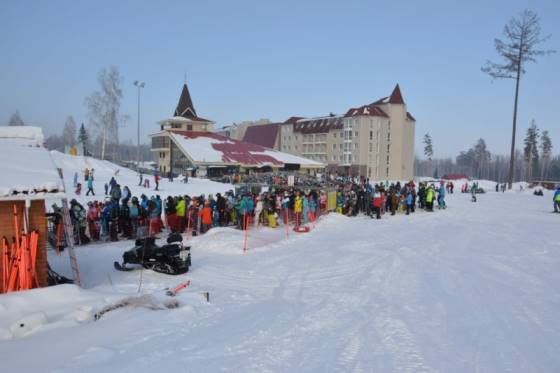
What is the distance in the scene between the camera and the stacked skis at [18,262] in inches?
300

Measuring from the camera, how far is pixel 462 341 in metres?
6.36

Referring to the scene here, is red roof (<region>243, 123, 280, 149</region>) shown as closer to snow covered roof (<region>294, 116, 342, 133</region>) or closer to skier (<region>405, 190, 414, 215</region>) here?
snow covered roof (<region>294, 116, 342, 133</region>)

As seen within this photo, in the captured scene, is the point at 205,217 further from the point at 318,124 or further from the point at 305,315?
the point at 318,124

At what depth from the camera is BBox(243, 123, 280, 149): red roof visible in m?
87.8

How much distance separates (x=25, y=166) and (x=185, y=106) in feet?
187

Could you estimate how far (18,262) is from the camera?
768cm

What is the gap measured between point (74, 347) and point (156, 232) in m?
9.49

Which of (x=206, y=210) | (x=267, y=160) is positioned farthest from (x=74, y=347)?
(x=267, y=160)

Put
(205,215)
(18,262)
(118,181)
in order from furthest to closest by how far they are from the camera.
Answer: (118,181) < (205,215) < (18,262)

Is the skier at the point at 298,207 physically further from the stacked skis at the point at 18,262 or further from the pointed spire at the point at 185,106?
the pointed spire at the point at 185,106

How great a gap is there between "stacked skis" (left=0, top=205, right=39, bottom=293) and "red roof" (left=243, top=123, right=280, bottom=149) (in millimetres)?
79546

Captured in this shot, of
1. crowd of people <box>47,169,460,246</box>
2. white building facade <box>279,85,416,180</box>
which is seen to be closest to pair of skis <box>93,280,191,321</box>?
crowd of people <box>47,169,460,246</box>

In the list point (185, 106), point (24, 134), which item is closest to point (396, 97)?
point (185, 106)

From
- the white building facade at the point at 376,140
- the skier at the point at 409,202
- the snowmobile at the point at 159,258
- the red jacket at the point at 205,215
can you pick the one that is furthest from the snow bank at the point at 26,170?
the white building facade at the point at 376,140
